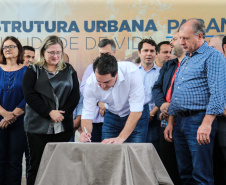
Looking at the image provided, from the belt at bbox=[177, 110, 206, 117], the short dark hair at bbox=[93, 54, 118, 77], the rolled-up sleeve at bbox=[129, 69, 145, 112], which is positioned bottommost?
the belt at bbox=[177, 110, 206, 117]

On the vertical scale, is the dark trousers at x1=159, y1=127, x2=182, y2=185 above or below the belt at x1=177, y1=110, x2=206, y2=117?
below

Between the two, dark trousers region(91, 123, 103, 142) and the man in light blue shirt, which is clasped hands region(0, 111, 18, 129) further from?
the man in light blue shirt

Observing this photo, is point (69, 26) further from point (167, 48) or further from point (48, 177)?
point (48, 177)

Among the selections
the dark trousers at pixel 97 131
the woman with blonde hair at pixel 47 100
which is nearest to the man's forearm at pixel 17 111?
the woman with blonde hair at pixel 47 100

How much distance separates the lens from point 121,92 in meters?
3.28

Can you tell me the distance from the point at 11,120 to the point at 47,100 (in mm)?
565

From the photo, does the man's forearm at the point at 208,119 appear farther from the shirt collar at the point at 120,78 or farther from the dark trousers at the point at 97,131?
the dark trousers at the point at 97,131

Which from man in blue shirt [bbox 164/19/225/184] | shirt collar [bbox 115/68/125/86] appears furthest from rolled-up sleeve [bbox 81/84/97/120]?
man in blue shirt [bbox 164/19/225/184]

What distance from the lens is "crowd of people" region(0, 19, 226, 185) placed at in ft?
9.77

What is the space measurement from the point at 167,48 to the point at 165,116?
115 cm

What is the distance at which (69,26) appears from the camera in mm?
4637

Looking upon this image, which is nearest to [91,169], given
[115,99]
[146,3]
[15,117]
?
[115,99]

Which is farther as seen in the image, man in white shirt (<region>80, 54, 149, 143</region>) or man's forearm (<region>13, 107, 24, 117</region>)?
man's forearm (<region>13, 107, 24, 117</region>)

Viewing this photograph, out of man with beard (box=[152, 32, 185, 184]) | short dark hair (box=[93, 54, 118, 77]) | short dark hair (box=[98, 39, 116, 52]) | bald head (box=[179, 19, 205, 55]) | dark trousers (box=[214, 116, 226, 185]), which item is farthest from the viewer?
short dark hair (box=[98, 39, 116, 52])
